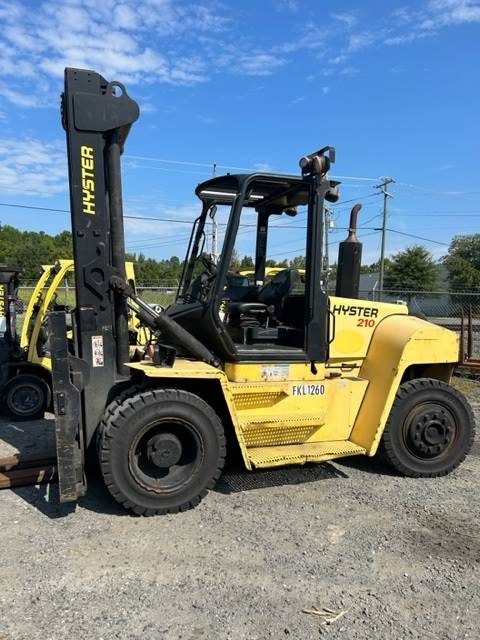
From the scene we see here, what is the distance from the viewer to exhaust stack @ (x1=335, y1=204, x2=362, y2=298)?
5.10 m

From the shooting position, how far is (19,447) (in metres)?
6.17

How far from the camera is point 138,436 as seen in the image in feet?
13.6

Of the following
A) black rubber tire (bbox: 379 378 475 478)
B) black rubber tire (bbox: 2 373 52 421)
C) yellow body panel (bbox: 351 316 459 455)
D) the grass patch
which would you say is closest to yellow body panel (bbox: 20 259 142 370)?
black rubber tire (bbox: 2 373 52 421)

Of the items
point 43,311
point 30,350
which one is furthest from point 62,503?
point 43,311

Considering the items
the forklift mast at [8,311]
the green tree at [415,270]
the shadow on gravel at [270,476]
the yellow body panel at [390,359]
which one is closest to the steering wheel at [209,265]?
the yellow body panel at [390,359]

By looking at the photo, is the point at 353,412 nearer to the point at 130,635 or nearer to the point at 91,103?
the point at 130,635

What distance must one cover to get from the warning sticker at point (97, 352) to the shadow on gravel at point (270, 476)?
1.57 metres

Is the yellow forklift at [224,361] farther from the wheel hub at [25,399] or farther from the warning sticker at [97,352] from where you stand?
the wheel hub at [25,399]

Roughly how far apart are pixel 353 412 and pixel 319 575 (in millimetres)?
1933

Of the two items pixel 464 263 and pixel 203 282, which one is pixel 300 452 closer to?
pixel 203 282

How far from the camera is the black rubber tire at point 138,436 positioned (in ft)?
13.4

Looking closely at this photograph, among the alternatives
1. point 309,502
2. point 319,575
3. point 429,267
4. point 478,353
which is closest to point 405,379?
point 309,502

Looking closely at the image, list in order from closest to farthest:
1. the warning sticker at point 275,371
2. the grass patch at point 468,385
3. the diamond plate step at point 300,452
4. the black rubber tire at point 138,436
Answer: the black rubber tire at point 138,436 < the diamond plate step at point 300,452 < the warning sticker at point 275,371 < the grass patch at point 468,385

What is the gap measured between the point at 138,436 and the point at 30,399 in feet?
13.8
